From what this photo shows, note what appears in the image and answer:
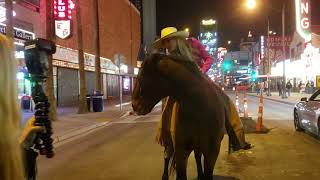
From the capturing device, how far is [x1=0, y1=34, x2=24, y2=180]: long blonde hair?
2.34 m

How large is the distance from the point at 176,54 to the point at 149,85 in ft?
2.98

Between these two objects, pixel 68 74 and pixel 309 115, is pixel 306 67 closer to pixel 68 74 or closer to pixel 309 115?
pixel 68 74

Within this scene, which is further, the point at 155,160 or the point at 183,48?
the point at 155,160

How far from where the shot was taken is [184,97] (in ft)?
18.9

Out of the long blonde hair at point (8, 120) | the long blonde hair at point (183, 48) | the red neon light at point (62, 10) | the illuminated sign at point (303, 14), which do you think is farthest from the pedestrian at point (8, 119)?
the illuminated sign at point (303, 14)

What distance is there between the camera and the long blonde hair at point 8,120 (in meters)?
2.34

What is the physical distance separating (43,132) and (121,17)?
59.7 meters

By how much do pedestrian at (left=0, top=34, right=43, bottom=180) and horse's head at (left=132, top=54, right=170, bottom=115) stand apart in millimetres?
3283

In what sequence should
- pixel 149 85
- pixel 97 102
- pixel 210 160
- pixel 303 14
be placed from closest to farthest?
1. pixel 149 85
2. pixel 210 160
3. pixel 97 102
4. pixel 303 14

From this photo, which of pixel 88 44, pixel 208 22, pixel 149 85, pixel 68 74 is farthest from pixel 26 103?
pixel 208 22

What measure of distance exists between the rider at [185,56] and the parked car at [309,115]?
6.61 m

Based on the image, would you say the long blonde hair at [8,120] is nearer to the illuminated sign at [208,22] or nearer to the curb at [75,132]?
the curb at [75,132]

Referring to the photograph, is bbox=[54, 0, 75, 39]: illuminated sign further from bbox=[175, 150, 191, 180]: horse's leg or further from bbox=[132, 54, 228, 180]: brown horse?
bbox=[132, 54, 228, 180]: brown horse

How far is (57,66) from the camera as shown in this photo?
35.6 metres
